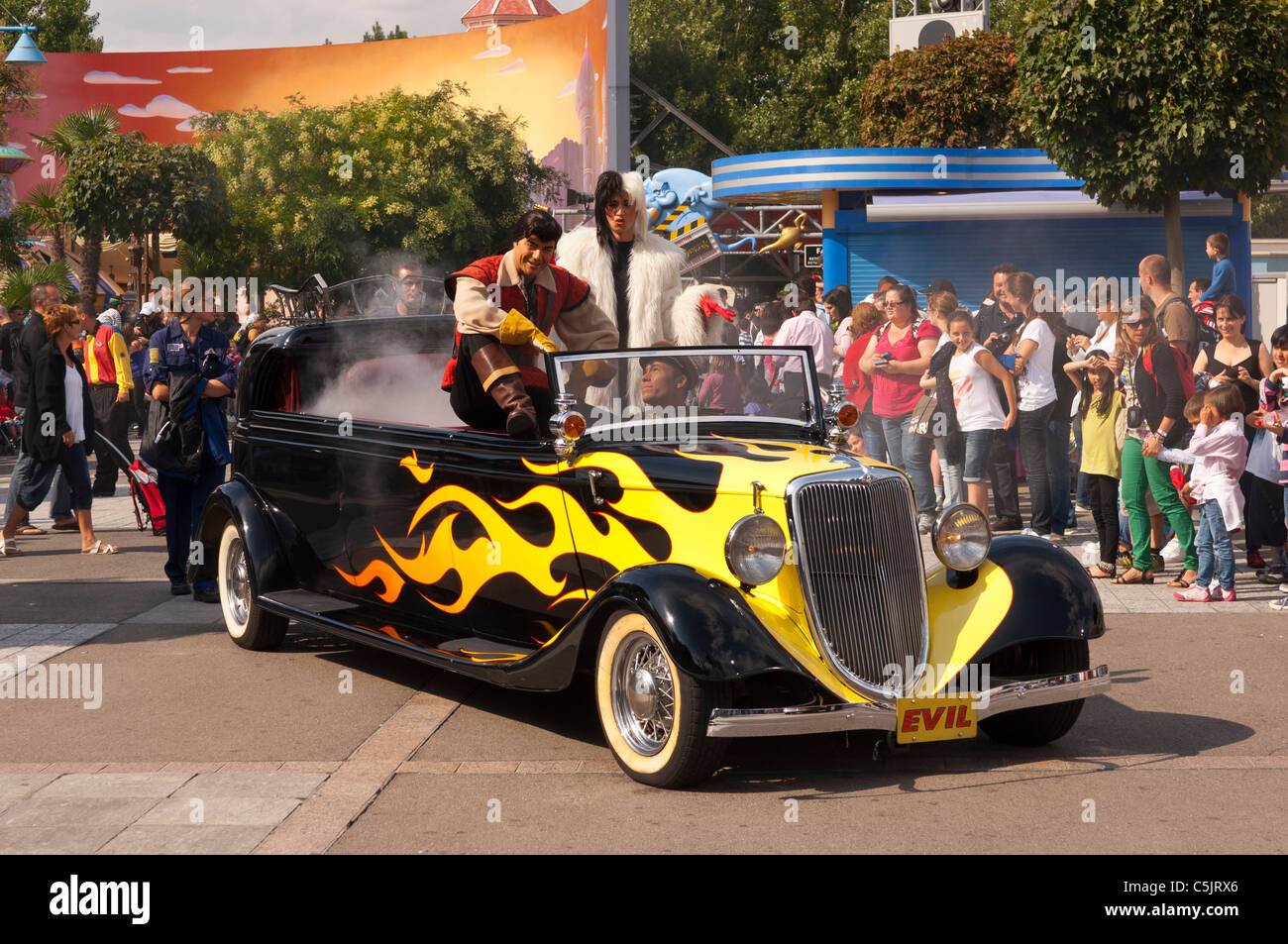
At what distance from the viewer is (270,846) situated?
486cm

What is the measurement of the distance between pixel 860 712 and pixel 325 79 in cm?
5805

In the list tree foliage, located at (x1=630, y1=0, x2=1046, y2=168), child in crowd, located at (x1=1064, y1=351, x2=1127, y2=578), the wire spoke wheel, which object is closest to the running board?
the wire spoke wheel

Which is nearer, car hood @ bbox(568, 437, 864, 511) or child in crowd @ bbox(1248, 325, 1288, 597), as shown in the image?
car hood @ bbox(568, 437, 864, 511)

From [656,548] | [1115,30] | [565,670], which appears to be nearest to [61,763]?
[565,670]

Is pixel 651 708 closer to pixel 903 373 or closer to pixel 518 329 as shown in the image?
pixel 518 329

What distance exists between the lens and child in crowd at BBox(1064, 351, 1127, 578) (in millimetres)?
10156

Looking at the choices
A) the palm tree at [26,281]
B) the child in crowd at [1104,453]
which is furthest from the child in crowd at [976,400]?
the palm tree at [26,281]

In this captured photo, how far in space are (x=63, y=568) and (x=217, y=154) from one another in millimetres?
34400

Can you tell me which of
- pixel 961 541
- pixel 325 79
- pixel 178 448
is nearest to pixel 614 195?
pixel 961 541

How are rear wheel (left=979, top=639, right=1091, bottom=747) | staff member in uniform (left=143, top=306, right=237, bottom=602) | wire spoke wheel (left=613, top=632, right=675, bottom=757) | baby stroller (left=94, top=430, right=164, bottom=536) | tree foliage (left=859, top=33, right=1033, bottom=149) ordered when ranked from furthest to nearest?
1. tree foliage (left=859, top=33, right=1033, bottom=149)
2. baby stroller (left=94, top=430, right=164, bottom=536)
3. staff member in uniform (left=143, top=306, right=237, bottom=602)
4. rear wheel (left=979, top=639, right=1091, bottom=747)
5. wire spoke wheel (left=613, top=632, right=675, bottom=757)

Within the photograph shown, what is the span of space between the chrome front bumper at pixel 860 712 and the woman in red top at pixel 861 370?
22.7 ft

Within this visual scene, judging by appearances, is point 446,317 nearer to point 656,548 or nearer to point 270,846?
point 656,548

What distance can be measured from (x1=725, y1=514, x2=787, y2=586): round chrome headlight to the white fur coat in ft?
6.51

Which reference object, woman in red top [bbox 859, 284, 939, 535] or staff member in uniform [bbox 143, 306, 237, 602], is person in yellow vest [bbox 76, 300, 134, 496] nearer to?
staff member in uniform [bbox 143, 306, 237, 602]
